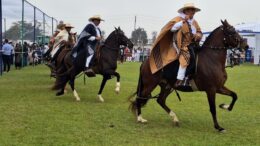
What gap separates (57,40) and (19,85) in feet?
9.57

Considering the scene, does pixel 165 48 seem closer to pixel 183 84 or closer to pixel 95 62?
pixel 183 84

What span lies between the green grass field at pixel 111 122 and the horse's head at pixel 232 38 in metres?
1.73

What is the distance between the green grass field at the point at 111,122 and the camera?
8539 millimetres

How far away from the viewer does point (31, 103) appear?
1345 cm

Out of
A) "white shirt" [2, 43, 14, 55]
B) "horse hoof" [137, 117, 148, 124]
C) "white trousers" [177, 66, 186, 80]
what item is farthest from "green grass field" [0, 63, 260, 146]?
"white shirt" [2, 43, 14, 55]

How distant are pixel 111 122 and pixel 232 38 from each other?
3168 mm

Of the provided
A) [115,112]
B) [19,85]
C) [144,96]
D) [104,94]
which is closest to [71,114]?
[115,112]

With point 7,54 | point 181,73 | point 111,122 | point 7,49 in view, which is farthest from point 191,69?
point 7,49

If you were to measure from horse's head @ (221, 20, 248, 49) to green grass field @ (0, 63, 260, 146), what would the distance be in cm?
173

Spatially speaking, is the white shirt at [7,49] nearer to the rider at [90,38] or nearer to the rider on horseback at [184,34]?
the rider at [90,38]

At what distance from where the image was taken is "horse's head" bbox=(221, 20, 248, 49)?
9.55 metres

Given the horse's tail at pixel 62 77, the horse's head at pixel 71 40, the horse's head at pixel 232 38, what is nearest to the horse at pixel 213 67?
the horse's head at pixel 232 38

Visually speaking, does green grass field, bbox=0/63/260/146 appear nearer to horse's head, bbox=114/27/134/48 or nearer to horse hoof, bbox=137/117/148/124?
horse hoof, bbox=137/117/148/124

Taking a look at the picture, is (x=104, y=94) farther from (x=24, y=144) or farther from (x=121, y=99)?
→ (x=24, y=144)
